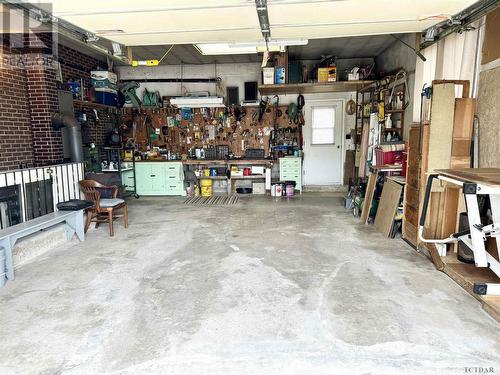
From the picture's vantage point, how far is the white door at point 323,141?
796cm

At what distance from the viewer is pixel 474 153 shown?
3.62m

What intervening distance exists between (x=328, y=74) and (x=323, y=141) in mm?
1777

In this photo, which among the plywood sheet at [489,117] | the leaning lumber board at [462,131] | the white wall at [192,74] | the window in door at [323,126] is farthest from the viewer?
the window in door at [323,126]

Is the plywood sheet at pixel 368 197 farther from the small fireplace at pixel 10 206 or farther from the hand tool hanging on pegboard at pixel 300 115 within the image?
the small fireplace at pixel 10 206

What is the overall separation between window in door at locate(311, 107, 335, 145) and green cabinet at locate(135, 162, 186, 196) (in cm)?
336

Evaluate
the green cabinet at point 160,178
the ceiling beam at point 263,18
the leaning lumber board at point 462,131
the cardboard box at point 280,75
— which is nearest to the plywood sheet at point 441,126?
the leaning lumber board at point 462,131

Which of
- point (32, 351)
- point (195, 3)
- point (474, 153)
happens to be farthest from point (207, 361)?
point (474, 153)

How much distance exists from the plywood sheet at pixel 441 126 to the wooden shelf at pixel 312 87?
128 inches

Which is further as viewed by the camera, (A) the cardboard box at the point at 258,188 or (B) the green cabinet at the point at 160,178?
(A) the cardboard box at the point at 258,188

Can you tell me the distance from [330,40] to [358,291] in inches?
190

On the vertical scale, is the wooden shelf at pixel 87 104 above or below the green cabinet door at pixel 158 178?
above

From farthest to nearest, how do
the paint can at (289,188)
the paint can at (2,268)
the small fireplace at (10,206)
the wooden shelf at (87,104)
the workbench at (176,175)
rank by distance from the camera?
1. the workbench at (176,175)
2. the paint can at (289,188)
3. the wooden shelf at (87,104)
4. the small fireplace at (10,206)
5. the paint can at (2,268)

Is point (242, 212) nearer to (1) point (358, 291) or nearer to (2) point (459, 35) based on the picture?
(1) point (358, 291)

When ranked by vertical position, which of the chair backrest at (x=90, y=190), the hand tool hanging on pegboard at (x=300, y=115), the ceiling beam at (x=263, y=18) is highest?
the ceiling beam at (x=263, y=18)
